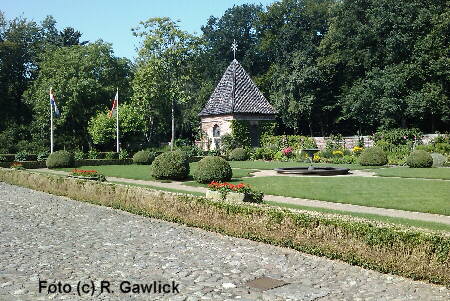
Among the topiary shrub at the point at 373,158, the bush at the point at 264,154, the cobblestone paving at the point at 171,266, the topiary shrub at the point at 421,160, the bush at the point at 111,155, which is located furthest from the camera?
the bush at the point at 111,155

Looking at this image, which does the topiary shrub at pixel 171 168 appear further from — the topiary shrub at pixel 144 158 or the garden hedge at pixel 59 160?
the topiary shrub at pixel 144 158

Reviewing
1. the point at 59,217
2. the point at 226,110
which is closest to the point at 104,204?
the point at 59,217

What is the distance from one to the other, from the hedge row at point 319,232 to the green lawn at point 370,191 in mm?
5260

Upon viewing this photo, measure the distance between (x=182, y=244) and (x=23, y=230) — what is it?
423 cm

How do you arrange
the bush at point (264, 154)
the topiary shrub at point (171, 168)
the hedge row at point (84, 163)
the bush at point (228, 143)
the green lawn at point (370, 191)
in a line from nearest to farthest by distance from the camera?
the green lawn at point (370, 191) < the topiary shrub at point (171, 168) < the hedge row at point (84, 163) < the bush at point (264, 154) < the bush at point (228, 143)

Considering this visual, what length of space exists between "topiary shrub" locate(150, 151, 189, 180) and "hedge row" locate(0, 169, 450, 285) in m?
8.24

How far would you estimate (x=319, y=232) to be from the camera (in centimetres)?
904

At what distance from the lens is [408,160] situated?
101ft

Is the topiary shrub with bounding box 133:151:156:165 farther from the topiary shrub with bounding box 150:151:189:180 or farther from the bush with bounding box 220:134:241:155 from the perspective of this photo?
the topiary shrub with bounding box 150:151:189:180

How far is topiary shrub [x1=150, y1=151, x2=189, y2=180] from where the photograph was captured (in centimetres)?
2331

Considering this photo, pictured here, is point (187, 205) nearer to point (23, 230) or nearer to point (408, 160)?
point (23, 230)

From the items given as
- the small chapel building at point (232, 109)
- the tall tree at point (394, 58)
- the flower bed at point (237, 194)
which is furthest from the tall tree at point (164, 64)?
the flower bed at point (237, 194)

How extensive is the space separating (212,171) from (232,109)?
25.1 m

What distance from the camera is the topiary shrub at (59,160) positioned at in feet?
113
